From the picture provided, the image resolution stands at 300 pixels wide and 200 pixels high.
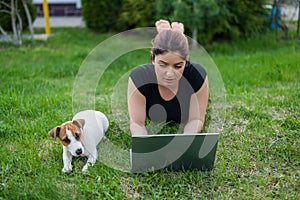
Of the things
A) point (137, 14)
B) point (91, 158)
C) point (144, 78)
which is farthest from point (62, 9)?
point (91, 158)

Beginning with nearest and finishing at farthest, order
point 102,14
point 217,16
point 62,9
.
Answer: point 217,16
point 102,14
point 62,9

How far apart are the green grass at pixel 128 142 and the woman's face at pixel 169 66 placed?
0.68 meters

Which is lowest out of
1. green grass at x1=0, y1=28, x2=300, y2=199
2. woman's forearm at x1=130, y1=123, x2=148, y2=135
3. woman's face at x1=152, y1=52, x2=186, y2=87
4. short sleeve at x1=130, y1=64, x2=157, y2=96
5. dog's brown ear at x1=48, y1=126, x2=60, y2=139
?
green grass at x1=0, y1=28, x2=300, y2=199

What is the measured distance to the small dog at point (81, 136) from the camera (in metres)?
2.28

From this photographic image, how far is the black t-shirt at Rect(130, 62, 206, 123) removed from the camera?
9.04 feet

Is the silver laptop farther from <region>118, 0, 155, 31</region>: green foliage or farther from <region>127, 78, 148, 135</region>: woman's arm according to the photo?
<region>118, 0, 155, 31</region>: green foliage

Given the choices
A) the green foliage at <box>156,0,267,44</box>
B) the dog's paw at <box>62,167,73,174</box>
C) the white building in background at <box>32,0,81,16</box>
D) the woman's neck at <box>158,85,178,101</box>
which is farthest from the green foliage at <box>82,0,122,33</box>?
the dog's paw at <box>62,167,73,174</box>

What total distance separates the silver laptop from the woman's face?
51cm

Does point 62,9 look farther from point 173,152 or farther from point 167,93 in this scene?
point 173,152

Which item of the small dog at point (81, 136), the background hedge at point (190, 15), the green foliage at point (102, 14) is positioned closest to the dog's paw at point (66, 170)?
the small dog at point (81, 136)

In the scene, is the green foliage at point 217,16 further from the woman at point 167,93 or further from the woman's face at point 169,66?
the woman's face at point 169,66

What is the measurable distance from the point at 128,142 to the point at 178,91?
1.96 ft

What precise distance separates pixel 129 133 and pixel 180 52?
956 millimetres

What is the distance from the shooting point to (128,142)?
287cm
